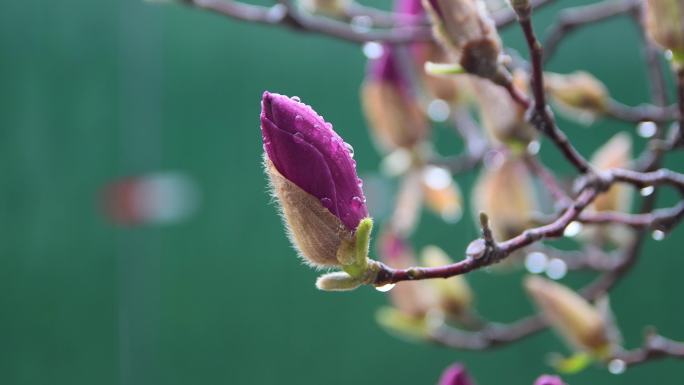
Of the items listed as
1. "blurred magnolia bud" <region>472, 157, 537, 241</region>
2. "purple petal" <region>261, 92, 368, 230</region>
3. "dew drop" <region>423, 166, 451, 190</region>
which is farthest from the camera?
"dew drop" <region>423, 166, 451, 190</region>

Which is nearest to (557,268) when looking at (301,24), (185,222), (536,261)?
(536,261)

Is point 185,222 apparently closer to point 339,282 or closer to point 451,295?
point 451,295

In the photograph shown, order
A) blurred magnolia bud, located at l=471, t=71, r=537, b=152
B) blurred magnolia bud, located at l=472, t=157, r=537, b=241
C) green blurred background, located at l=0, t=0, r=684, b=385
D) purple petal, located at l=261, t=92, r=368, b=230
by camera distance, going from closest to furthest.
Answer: purple petal, located at l=261, t=92, r=368, b=230 < blurred magnolia bud, located at l=471, t=71, r=537, b=152 < blurred magnolia bud, located at l=472, t=157, r=537, b=241 < green blurred background, located at l=0, t=0, r=684, b=385

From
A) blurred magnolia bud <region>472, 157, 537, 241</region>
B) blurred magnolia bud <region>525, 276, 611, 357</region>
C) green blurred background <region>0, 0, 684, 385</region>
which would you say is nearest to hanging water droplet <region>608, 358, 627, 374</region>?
blurred magnolia bud <region>525, 276, 611, 357</region>

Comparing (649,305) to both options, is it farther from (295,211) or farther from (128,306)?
(295,211)

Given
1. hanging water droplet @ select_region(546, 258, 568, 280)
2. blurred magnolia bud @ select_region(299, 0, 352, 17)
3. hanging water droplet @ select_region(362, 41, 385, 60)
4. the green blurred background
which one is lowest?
the green blurred background

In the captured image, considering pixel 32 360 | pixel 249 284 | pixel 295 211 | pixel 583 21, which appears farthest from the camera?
pixel 249 284

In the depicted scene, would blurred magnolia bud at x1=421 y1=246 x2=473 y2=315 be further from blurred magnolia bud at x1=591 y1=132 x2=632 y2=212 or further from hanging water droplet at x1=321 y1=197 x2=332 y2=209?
hanging water droplet at x1=321 y1=197 x2=332 y2=209

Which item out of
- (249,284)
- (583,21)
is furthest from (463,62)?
(249,284)
